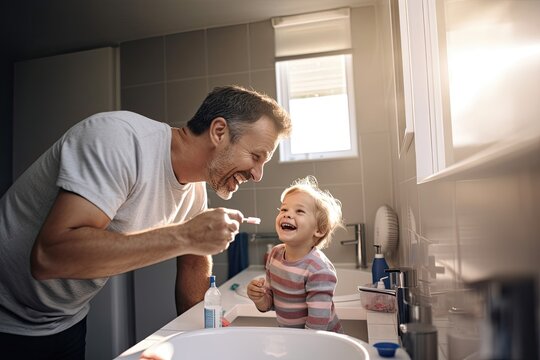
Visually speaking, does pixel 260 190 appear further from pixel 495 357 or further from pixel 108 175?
pixel 495 357

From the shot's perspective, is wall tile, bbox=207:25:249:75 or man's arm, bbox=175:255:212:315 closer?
man's arm, bbox=175:255:212:315

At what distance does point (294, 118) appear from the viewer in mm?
2520

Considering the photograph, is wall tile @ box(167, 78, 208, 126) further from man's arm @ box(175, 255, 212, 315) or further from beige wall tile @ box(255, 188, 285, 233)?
man's arm @ box(175, 255, 212, 315)

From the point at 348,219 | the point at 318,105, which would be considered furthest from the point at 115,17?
the point at 348,219

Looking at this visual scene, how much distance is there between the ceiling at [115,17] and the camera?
231 cm

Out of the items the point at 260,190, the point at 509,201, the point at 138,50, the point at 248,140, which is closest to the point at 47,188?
the point at 248,140

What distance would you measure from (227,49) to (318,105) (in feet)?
2.21

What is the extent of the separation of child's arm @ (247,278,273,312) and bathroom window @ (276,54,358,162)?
1294 millimetres

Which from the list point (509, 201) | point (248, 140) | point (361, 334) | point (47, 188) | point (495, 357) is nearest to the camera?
point (495, 357)

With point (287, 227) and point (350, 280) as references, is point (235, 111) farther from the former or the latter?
point (350, 280)

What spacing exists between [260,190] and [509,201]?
2.16m

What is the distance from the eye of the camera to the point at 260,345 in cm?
80

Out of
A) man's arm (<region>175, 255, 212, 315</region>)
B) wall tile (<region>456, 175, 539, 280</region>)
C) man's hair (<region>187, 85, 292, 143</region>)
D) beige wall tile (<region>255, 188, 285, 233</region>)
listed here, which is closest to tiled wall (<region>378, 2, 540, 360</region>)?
wall tile (<region>456, 175, 539, 280</region>)

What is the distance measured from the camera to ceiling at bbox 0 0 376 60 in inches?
91.0
